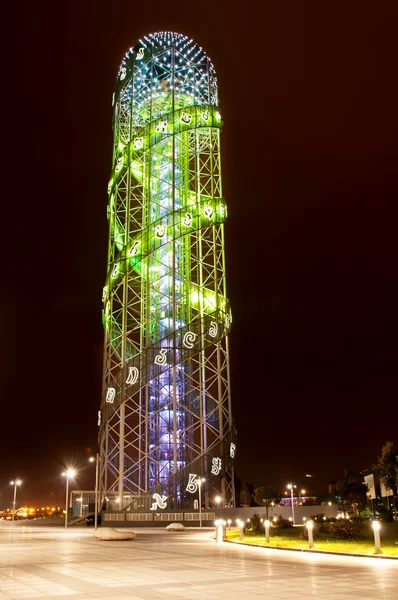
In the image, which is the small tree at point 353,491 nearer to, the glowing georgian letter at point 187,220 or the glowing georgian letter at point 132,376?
the glowing georgian letter at point 132,376

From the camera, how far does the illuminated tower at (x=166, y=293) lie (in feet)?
131

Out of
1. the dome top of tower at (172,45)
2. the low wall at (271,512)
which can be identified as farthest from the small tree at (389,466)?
the dome top of tower at (172,45)

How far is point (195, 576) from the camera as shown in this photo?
35.2 feet

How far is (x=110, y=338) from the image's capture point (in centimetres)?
4322

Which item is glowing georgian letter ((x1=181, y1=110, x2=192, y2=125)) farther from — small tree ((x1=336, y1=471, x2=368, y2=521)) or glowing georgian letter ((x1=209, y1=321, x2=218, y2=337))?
small tree ((x1=336, y1=471, x2=368, y2=521))

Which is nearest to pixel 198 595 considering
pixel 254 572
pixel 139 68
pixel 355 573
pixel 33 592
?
pixel 33 592

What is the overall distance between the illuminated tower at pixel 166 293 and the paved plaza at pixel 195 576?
22.9 m

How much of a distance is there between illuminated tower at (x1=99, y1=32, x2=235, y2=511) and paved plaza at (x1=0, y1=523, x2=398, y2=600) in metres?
22.9

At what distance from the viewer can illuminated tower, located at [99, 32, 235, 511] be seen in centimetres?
3988

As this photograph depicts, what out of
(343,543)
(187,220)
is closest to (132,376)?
(187,220)

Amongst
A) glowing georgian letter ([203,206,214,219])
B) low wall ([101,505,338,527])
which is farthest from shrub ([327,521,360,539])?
glowing georgian letter ([203,206,214,219])

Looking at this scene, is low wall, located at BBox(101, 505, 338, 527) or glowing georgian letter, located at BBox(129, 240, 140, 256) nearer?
low wall, located at BBox(101, 505, 338, 527)

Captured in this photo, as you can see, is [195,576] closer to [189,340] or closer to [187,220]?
[189,340]

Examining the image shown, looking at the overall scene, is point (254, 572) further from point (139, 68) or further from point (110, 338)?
point (139, 68)
